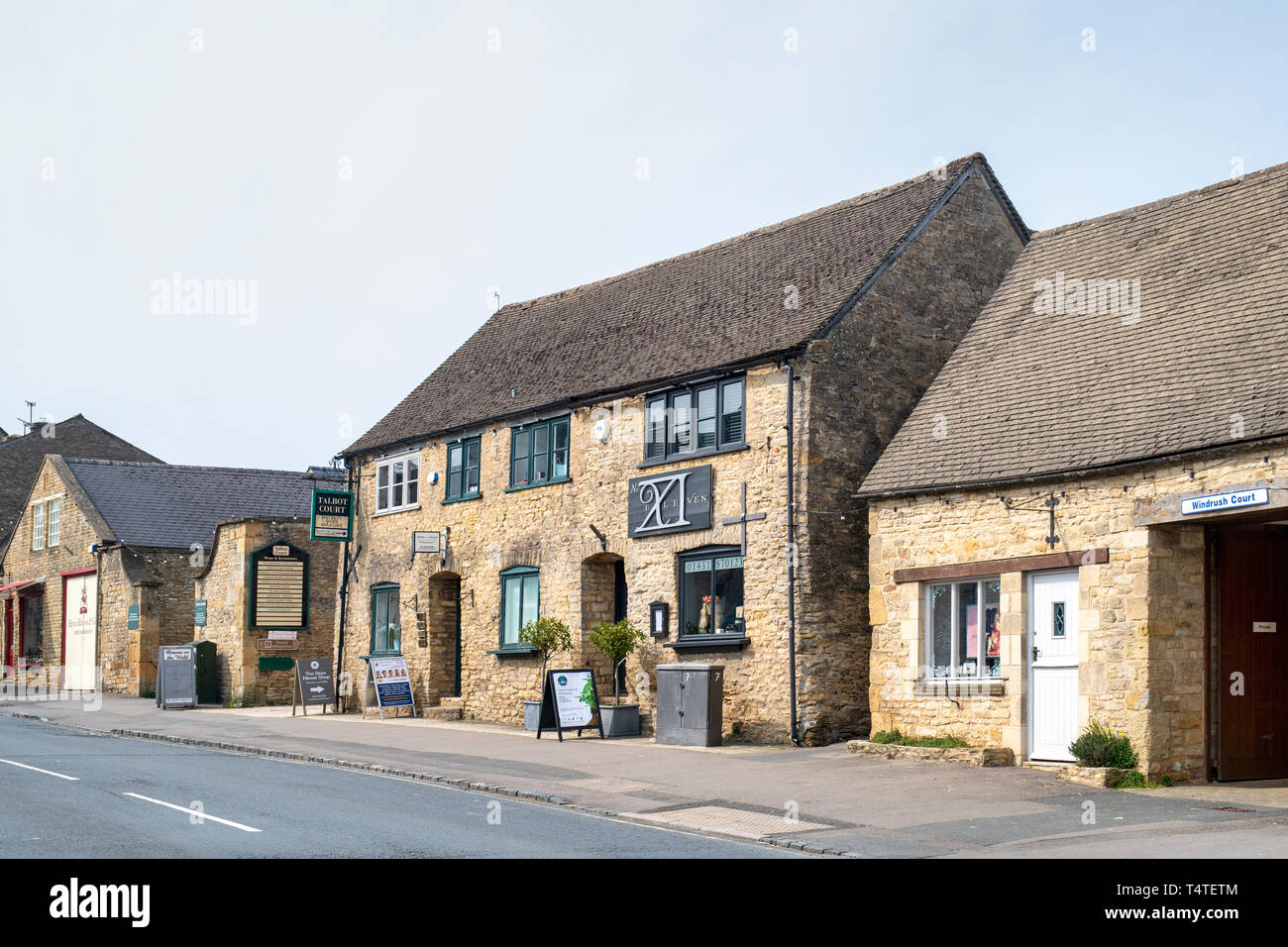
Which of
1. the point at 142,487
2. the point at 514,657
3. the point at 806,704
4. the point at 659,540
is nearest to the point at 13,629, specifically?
the point at 142,487

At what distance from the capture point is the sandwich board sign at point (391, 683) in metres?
27.7

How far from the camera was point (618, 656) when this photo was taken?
23.1 m

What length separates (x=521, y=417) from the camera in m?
26.4

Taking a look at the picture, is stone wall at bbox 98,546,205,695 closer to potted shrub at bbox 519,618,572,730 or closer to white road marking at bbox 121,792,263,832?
potted shrub at bbox 519,618,572,730

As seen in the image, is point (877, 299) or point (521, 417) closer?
point (877, 299)

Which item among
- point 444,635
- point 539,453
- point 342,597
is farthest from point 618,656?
point 342,597

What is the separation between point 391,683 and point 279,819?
1544 centimetres

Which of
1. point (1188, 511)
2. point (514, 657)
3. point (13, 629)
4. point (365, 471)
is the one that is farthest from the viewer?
point (13, 629)

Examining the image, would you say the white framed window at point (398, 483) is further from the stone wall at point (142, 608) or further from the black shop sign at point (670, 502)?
the stone wall at point (142, 608)

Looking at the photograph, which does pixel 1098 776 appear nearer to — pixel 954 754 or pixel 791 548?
pixel 954 754

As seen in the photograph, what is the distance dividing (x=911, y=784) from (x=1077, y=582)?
3392 millimetres

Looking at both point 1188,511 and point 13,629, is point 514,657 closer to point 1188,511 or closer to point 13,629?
point 1188,511

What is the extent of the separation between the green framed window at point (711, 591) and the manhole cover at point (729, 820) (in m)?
7.51

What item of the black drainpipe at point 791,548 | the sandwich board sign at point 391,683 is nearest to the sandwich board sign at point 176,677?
the sandwich board sign at point 391,683
